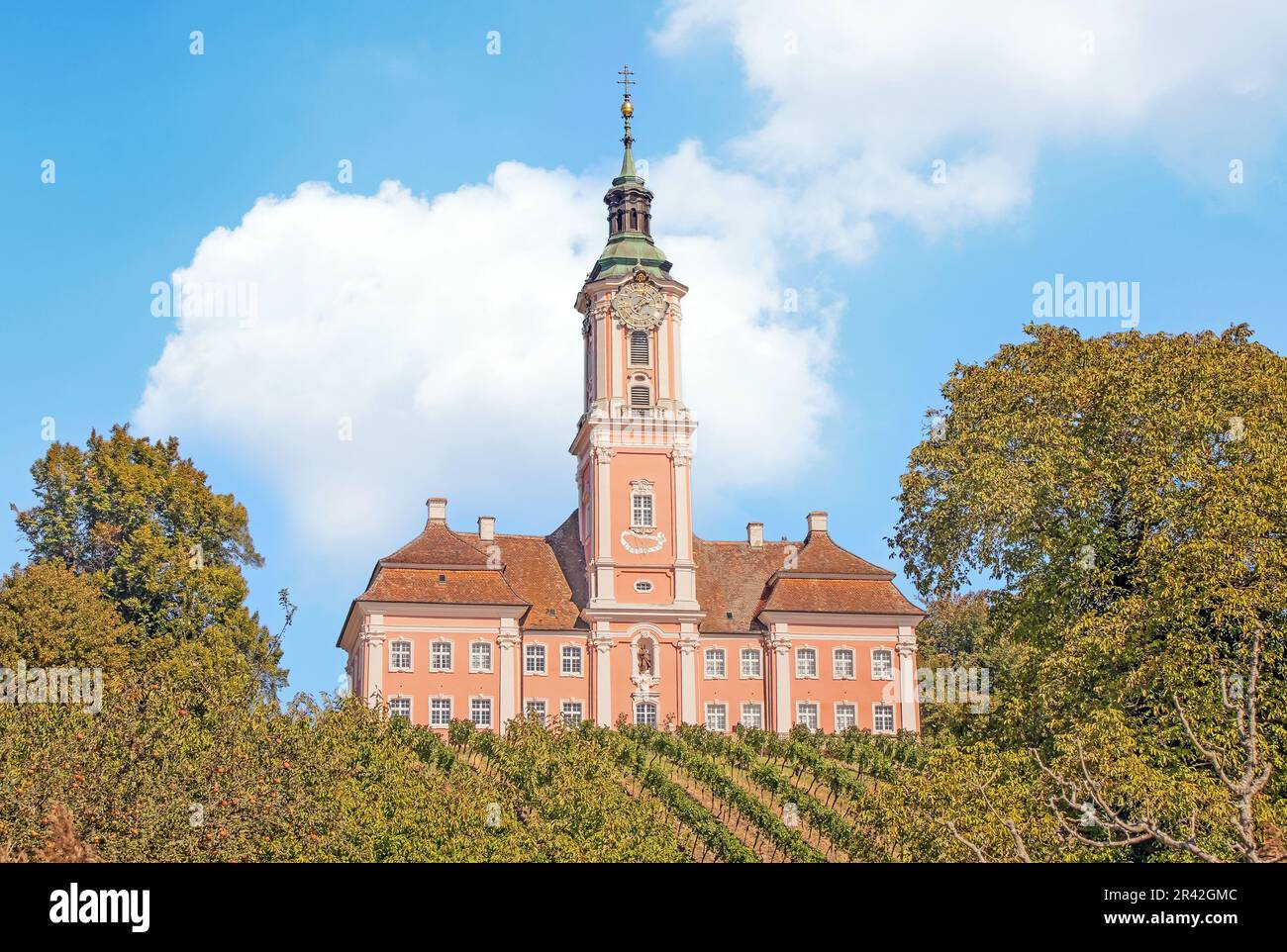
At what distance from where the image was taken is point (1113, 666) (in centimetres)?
3195

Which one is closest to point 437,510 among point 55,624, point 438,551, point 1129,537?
point 438,551

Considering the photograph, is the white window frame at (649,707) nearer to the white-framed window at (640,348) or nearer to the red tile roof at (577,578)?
the red tile roof at (577,578)

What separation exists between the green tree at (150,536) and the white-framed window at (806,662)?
22.0 metres

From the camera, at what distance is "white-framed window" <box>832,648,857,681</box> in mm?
68688

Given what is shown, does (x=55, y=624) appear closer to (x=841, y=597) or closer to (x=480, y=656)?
(x=480, y=656)

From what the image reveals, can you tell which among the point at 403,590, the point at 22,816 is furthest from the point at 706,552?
the point at 22,816

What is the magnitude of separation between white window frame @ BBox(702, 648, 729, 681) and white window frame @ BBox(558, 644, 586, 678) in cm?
516

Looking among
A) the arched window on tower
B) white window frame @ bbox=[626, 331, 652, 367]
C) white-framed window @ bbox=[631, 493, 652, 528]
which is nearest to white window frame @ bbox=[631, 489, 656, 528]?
white-framed window @ bbox=[631, 493, 652, 528]

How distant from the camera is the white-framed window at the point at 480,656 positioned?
66375mm

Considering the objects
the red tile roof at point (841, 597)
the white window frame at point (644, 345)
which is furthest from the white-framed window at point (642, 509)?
the red tile roof at point (841, 597)

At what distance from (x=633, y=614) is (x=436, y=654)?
8476 millimetres

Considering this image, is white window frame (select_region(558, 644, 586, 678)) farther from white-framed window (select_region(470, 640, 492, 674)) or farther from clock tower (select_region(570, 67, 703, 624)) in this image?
white-framed window (select_region(470, 640, 492, 674))

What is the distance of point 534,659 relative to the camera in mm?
67938
